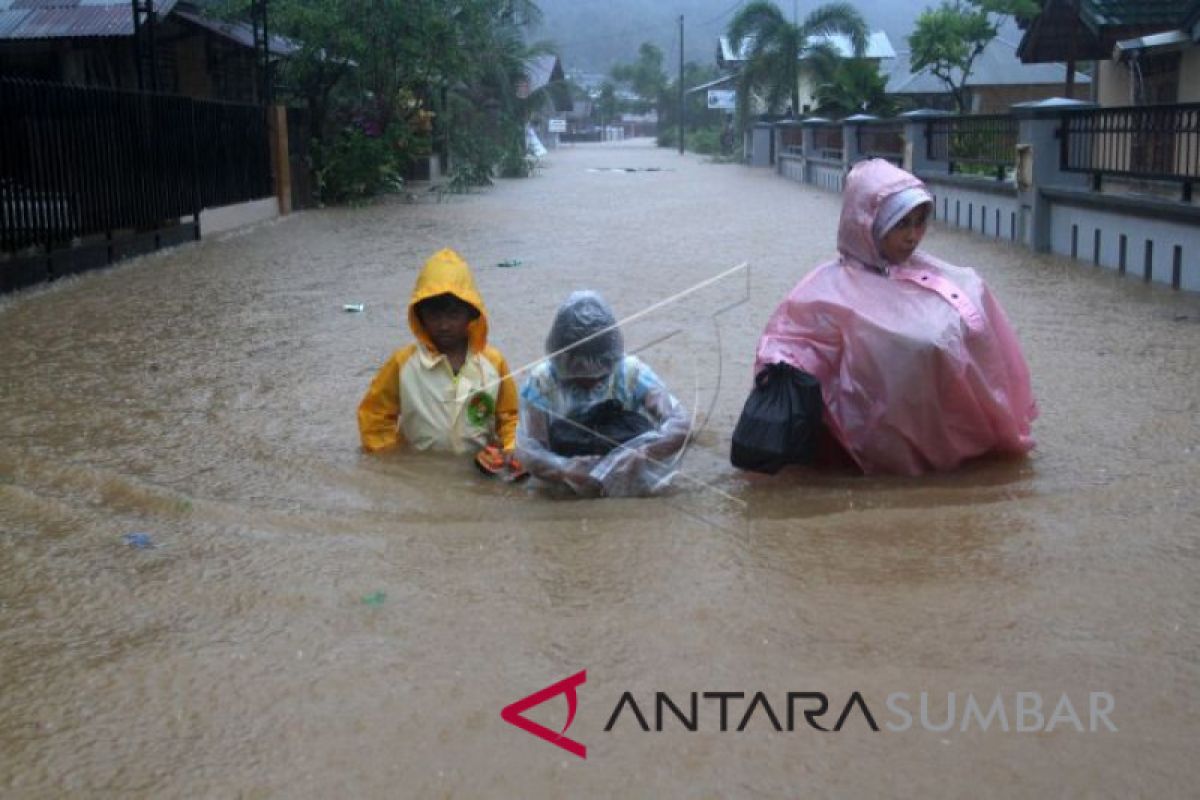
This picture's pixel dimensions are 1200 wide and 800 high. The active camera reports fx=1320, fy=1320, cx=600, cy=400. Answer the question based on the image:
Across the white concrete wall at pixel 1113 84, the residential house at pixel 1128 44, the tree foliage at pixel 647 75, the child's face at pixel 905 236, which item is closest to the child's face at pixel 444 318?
the child's face at pixel 905 236

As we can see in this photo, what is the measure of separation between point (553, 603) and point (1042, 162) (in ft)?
37.1

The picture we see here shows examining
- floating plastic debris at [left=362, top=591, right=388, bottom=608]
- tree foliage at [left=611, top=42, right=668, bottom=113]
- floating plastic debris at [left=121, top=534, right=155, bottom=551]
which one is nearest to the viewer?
floating plastic debris at [left=362, top=591, right=388, bottom=608]

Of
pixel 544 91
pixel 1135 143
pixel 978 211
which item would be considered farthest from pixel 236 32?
pixel 544 91

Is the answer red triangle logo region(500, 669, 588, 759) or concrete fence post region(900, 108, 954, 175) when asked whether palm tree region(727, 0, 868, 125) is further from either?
red triangle logo region(500, 669, 588, 759)

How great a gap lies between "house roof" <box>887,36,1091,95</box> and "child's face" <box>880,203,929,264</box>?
31239 millimetres

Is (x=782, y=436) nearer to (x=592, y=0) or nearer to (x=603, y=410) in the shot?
(x=603, y=410)

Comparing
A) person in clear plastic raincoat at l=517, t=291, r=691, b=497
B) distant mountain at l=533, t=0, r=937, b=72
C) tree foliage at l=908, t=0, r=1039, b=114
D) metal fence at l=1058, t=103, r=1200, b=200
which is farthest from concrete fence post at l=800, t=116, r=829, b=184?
distant mountain at l=533, t=0, r=937, b=72

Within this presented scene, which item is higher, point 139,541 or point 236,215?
point 236,215

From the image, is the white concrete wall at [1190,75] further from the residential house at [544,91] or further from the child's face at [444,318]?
the residential house at [544,91]

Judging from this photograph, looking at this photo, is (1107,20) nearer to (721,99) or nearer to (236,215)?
(236,215)

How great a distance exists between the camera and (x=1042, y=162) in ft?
44.6

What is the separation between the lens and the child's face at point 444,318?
532 centimetres

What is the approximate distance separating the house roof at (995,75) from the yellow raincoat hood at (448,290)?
103 feet

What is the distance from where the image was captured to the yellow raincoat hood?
5.18 m
